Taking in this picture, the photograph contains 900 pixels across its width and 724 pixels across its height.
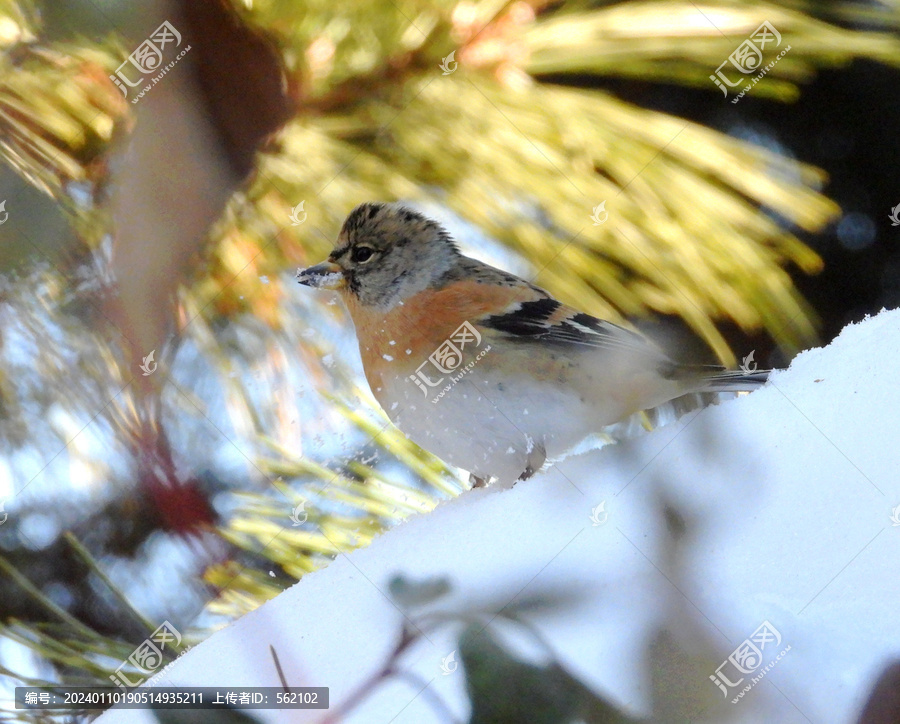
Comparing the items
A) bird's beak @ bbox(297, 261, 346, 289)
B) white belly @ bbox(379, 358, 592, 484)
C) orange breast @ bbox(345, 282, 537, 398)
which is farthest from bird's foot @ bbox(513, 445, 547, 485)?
bird's beak @ bbox(297, 261, 346, 289)

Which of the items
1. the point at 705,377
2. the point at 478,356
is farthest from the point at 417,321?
the point at 705,377

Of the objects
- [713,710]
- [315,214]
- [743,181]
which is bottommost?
[713,710]

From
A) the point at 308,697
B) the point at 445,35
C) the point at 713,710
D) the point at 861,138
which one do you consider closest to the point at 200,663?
the point at 308,697

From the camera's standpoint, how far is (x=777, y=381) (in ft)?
1.34

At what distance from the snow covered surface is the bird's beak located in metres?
0.27

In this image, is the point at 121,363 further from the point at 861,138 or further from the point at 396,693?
the point at 861,138

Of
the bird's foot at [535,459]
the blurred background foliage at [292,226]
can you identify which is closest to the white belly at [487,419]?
the bird's foot at [535,459]

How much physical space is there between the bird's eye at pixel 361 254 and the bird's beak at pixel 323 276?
0.02 meters

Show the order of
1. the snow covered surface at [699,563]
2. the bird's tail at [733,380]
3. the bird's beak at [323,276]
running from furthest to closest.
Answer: the bird's beak at [323,276] → the bird's tail at [733,380] → the snow covered surface at [699,563]

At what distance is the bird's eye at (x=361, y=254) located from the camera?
25.4 inches

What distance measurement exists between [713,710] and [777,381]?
0.58 ft

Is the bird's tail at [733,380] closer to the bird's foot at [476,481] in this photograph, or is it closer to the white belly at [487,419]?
the white belly at [487,419]

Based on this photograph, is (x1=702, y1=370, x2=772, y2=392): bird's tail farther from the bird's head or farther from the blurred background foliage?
the bird's head

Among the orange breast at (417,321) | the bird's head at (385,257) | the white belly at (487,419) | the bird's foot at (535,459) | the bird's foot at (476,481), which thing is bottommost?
the bird's foot at (476,481)
